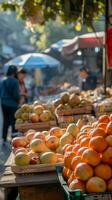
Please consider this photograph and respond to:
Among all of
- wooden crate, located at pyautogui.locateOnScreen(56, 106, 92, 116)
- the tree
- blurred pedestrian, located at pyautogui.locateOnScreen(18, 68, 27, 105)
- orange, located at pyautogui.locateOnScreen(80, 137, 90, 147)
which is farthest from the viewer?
blurred pedestrian, located at pyautogui.locateOnScreen(18, 68, 27, 105)

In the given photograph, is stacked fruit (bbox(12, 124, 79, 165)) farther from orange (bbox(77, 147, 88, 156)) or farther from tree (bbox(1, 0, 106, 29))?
tree (bbox(1, 0, 106, 29))

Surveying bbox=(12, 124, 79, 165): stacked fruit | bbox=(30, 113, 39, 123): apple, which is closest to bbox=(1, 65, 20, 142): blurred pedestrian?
bbox=(30, 113, 39, 123): apple

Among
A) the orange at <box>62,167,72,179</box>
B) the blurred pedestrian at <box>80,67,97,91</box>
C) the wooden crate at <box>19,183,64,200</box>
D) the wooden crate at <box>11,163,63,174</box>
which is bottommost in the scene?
the blurred pedestrian at <box>80,67,97,91</box>

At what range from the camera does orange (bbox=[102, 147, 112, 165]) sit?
3.61 meters

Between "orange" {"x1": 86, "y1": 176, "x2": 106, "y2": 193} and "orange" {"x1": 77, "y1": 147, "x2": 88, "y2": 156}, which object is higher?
"orange" {"x1": 77, "y1": 147, "x2": 88, "y2": 156}

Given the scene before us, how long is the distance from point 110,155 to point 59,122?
367cm

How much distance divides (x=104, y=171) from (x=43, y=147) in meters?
1.20

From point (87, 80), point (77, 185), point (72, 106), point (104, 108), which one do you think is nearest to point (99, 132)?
point (77, 185)

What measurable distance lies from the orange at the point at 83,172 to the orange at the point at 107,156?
0.12 meters

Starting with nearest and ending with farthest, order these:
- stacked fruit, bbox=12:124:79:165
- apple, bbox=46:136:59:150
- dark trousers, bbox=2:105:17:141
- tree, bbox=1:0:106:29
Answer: stacked fruit, bbox=12:124:79:165 → apple, bbox=46:136:59:150 → tree, bbox=1:0:106:29 → dark trousers, bbox=2:105:17:141

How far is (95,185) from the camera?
3.43 m

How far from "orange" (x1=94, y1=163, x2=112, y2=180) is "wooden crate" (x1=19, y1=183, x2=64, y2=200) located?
716mm

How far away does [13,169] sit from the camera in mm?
4363

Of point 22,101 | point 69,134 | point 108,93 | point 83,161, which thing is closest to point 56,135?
point 69,134
